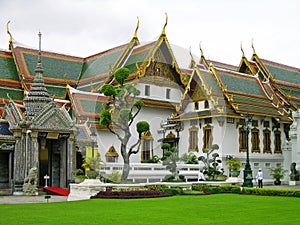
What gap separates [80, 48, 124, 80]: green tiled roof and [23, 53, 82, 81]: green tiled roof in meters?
0.58

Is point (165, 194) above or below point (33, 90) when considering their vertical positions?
below

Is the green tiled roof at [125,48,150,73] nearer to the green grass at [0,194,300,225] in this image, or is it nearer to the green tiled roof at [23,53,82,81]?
the green tiled roof at [23,53,82,81]

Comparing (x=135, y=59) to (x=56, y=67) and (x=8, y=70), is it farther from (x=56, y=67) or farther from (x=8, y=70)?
(x=8, y=70)

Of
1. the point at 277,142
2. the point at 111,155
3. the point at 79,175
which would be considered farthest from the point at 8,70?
the point at 277,142

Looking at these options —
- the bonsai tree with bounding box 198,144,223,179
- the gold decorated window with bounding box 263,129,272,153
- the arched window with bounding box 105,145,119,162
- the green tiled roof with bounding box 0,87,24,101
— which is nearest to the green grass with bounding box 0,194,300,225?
the bonsai tree with bounding box 198,144,223,179

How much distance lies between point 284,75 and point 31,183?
2129 centimetres

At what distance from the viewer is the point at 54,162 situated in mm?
22062

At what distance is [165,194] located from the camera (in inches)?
647

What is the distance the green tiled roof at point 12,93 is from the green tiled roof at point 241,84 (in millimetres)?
12278

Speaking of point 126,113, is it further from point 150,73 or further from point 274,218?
point 150,73

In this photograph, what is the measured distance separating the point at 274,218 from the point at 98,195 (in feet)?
22.9

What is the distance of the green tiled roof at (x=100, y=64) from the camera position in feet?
107

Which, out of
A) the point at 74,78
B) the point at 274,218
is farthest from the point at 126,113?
the point at 74,78

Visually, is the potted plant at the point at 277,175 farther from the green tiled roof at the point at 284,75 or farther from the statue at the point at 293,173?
the green tiled roof at the point at 284,75
